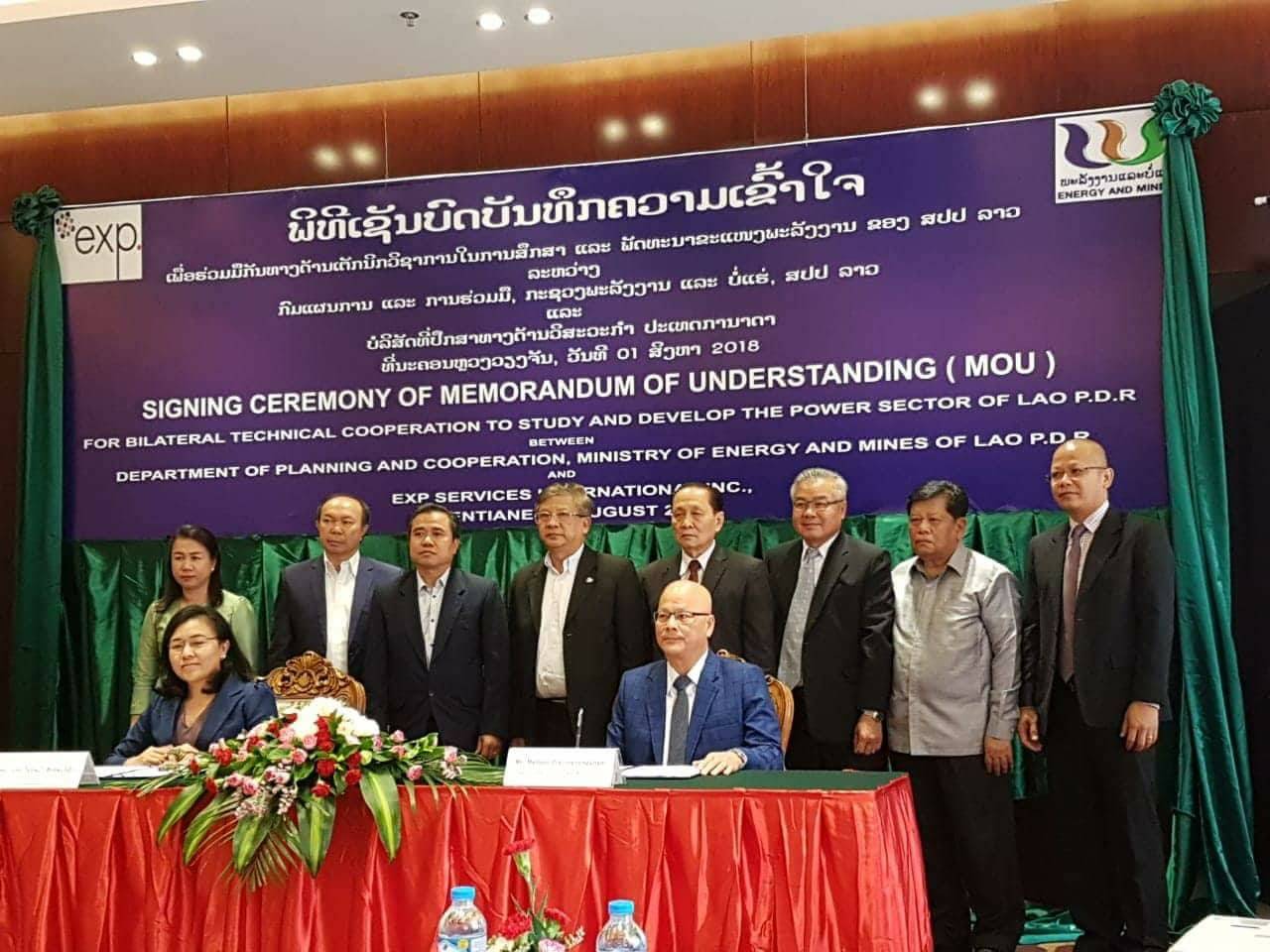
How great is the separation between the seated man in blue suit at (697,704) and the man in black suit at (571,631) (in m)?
0.99

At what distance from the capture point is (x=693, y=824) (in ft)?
10.3

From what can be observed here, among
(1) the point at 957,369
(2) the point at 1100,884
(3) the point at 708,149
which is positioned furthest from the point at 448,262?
(2) the point at 1100,884

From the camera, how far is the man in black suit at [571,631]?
485 centimetres

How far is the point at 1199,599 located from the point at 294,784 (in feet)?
10.3

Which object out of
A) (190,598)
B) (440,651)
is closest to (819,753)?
(440,651)

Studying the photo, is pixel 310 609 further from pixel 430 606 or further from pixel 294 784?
pixel 294 784

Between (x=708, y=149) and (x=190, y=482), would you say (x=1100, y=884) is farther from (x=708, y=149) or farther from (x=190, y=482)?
(x=190, y=482)

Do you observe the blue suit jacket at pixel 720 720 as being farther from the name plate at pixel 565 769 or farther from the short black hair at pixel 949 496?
the short black hair at pixel 949 496

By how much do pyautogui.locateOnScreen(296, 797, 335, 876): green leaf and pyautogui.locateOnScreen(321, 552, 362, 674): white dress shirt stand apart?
2.02 m

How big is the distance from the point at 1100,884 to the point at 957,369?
1.86 meters

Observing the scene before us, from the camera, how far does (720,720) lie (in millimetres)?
3760

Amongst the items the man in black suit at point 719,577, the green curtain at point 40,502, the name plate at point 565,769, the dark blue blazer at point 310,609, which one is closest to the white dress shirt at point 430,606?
the dark blue blazer at point 310,609

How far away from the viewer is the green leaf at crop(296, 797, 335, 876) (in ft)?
10.4

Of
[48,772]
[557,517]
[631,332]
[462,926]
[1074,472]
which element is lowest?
Result: [462,926]
